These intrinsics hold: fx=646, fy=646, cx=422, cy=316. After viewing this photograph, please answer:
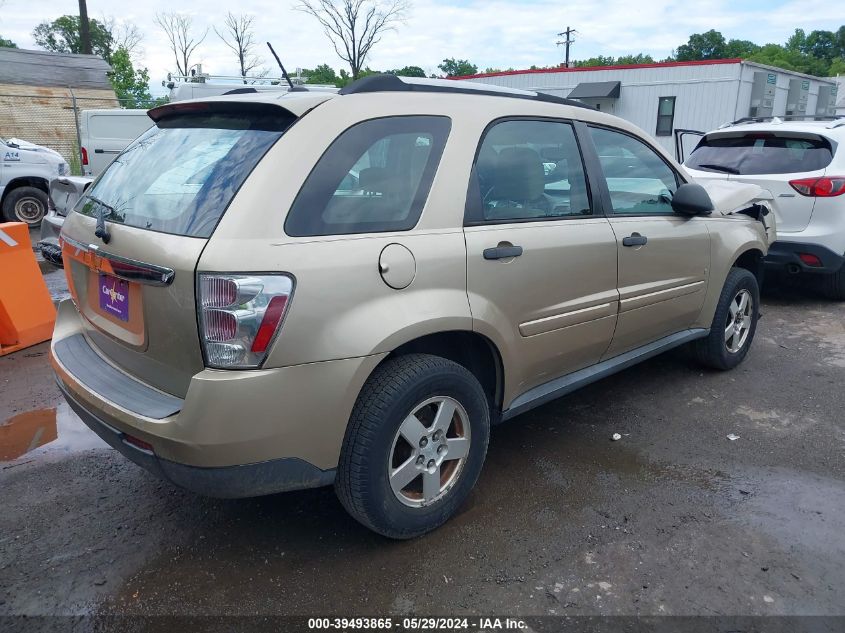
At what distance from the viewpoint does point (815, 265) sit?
20.2 ft

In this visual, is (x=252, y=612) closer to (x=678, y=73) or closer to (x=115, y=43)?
(x=678, y=73)

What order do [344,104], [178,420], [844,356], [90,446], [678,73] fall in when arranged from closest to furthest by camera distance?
[178,420], [344,104], [90,446], [844,356], [678,73]

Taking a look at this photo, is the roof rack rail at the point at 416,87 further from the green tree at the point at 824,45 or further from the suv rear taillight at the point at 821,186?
the green tree at the point at 824,45

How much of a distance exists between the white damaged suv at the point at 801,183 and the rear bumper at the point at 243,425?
5.31m

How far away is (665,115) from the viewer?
73.4 ft

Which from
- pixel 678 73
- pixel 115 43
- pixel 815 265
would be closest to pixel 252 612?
pixel 815 265

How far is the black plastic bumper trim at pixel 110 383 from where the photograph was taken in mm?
2299

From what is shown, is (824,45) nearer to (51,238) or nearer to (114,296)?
(51,238)

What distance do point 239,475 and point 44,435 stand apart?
2205 millimetres

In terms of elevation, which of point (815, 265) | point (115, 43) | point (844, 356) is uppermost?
point (115, 43)

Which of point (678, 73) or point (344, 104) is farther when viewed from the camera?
point (678, 73)

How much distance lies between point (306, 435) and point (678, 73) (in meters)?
22.9

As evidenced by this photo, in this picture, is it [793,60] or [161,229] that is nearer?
[161,229]

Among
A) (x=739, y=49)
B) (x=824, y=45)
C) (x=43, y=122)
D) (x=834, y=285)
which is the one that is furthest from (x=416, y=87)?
(x=824, y=45)
